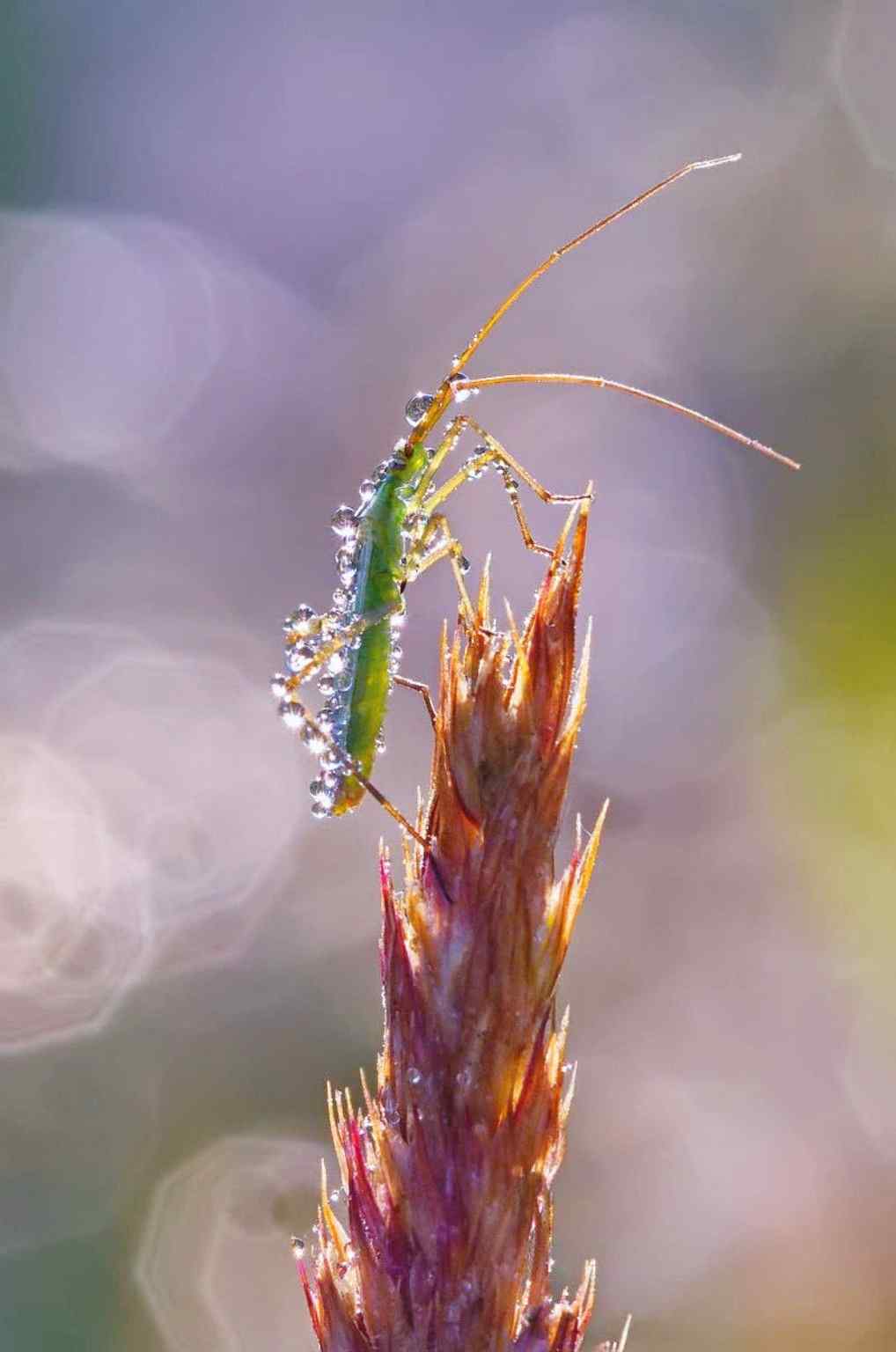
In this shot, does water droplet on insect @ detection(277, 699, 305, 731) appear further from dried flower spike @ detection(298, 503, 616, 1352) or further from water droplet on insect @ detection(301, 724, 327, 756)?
dried flower spike @ detection(298, 503, 616, 1352)

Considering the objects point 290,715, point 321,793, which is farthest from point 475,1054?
point 290,715

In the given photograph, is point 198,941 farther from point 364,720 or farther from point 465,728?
point 465,728

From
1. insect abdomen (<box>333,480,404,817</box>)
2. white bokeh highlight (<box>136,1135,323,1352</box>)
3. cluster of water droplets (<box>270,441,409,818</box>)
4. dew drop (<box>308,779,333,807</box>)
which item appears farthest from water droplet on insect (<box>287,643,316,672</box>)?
white bokeh highlight (<box>136,1135,323,1352</box>)

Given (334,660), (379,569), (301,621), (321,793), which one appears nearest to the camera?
(321,793)

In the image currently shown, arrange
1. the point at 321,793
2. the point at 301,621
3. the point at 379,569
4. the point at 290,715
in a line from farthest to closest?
the point at 379,569, the point at 301,621, the point at 290,715, the point at 321,793

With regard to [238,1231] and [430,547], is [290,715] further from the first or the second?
[238,1231]

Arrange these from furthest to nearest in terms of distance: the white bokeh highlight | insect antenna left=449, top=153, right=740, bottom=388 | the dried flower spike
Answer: the white bokeh highlight
insect antenna left=449, top=153, right=740, bottom=388
the dried flower spike

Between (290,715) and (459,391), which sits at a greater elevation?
(459,391)
